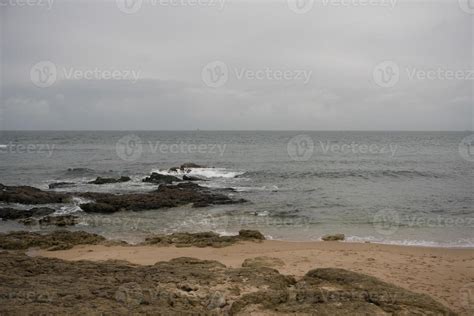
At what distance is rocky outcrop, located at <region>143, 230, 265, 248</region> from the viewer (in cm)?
1464

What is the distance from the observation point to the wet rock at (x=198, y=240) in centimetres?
1463

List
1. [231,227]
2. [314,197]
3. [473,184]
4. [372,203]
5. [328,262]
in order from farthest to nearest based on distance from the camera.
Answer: [473,184]
[314,197]
[372,203]
[231,227]
[328,262]

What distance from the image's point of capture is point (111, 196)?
23594mm

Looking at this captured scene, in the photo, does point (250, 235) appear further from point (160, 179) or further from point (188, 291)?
point (160, 179)

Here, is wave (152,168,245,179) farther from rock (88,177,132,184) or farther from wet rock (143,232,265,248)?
wet rock (143,232,265,248)

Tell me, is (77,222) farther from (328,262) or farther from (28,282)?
(328,262)

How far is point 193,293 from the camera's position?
7.97 meters

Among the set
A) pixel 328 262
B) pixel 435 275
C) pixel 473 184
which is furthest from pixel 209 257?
pixel 473 184

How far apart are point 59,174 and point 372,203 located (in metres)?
30.0

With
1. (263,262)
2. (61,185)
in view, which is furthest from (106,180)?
(263,262)

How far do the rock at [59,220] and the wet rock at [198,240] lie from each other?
5.62 meters

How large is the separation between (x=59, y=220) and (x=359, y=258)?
14.5 m

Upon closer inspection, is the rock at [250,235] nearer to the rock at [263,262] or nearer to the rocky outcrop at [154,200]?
the rock at [263,262]

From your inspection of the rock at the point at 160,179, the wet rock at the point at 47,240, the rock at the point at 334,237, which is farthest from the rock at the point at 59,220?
the rock at the point at 334,237
